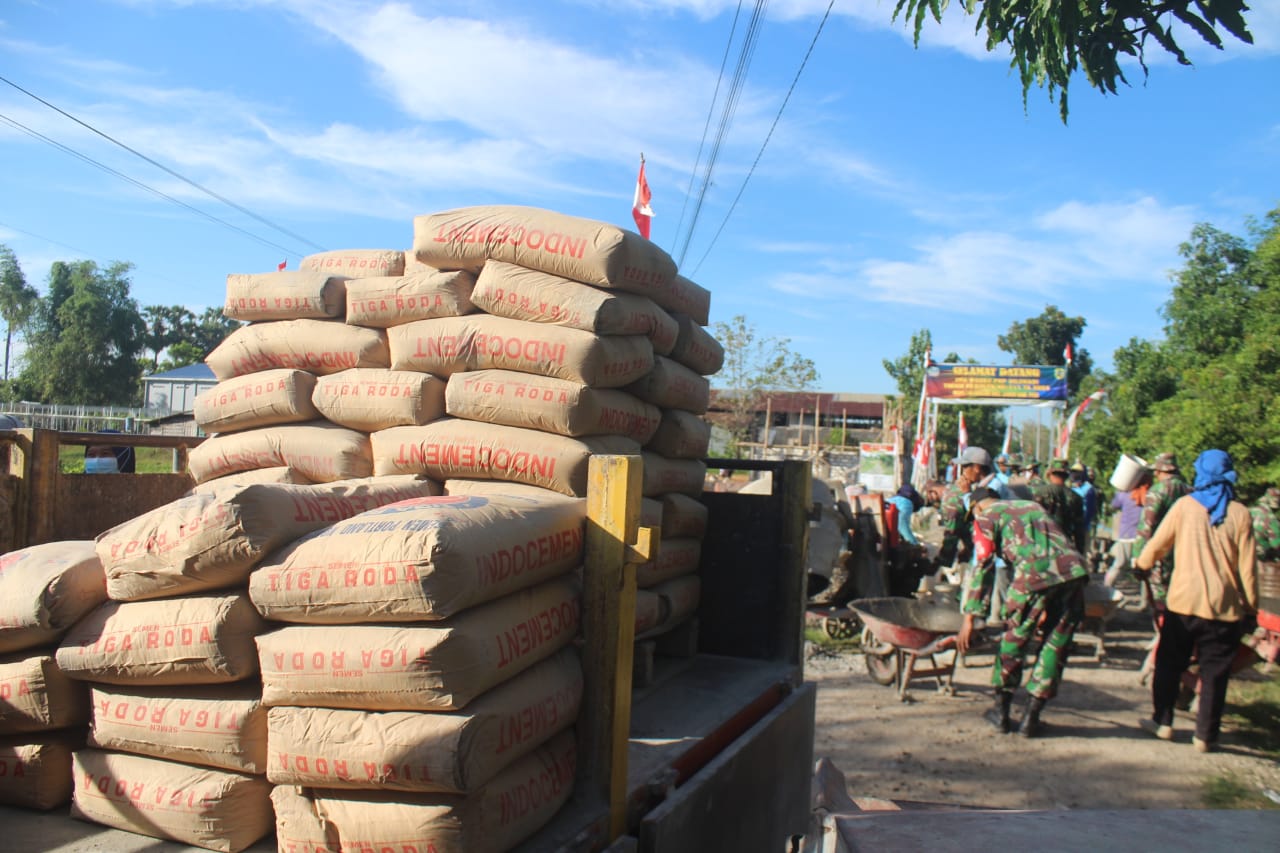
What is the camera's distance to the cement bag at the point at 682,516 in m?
3.42

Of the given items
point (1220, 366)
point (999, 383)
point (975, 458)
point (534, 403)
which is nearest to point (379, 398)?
point (534, 403)

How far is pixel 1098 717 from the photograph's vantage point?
6.50 meters

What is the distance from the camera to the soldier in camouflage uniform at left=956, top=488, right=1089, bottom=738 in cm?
587

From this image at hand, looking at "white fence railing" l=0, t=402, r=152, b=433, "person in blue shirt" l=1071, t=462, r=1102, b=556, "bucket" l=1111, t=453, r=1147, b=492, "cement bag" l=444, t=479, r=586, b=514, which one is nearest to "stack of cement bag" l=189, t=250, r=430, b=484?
"cement bag" l=444, t=479, r=586, b=514

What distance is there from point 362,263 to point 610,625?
2182 millimetres

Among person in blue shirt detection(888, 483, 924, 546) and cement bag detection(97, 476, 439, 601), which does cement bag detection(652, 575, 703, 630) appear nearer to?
cement bag detection(97, 476, 439, 601)

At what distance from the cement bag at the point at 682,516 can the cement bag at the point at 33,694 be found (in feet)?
6.44

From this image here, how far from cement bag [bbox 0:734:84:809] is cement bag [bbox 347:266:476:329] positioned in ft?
5.69

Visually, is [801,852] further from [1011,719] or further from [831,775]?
[1011,719]

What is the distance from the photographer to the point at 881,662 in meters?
7.38

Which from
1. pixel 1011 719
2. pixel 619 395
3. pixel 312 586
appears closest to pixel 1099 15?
pixel 619 395

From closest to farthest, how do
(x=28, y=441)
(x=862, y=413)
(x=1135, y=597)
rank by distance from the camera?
(x=28, y=441), (x=1135, y=597), (x=862, y=413)

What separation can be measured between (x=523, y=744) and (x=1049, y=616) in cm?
511

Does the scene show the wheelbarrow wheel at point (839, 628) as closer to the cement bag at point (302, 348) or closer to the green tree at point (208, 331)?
the cement bag at point (302, 348)
